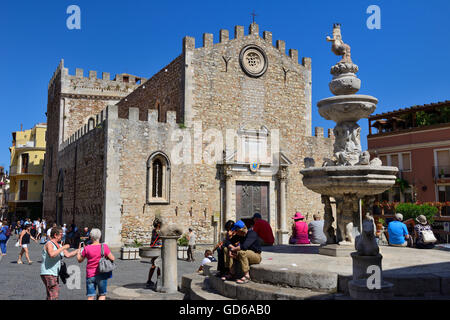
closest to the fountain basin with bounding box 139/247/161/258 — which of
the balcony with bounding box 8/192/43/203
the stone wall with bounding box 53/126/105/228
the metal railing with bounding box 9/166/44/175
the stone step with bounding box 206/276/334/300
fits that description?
the stone step with bounding box 206/276/334/300

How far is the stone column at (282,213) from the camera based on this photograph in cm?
1989

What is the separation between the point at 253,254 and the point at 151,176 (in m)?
11.7

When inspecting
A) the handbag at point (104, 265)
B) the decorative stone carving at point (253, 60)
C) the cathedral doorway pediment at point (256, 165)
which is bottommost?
the handbag at point (104, 265)

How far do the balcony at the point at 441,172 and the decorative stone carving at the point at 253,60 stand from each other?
16.4 m

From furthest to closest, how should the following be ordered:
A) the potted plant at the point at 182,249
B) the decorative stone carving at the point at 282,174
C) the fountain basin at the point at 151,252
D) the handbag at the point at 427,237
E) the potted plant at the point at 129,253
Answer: the decorative stone carving at the point at 282,174 → the potted plant at the point at 182,249 → the potted plant at the point at 129,253 → the fountain basin at the point at 151,252 → the handbag at the point at 427,237

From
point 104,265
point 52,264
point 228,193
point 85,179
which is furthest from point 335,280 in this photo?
point 85,179

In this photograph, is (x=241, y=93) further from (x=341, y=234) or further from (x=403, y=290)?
(x=403, y=290)

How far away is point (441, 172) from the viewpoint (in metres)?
28.9

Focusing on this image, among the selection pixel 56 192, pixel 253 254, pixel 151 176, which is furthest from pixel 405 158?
pixel 253 254

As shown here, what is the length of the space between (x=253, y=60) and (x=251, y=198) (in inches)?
286

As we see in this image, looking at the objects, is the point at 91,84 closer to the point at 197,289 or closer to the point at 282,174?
the point at 282,174

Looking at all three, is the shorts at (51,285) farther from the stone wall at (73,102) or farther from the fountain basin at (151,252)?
the stone wall at (73,102)

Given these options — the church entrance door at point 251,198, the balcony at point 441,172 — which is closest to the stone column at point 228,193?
the church entrance door at point 251,198

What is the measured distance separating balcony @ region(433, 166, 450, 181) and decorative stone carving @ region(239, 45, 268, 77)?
1640 cm
